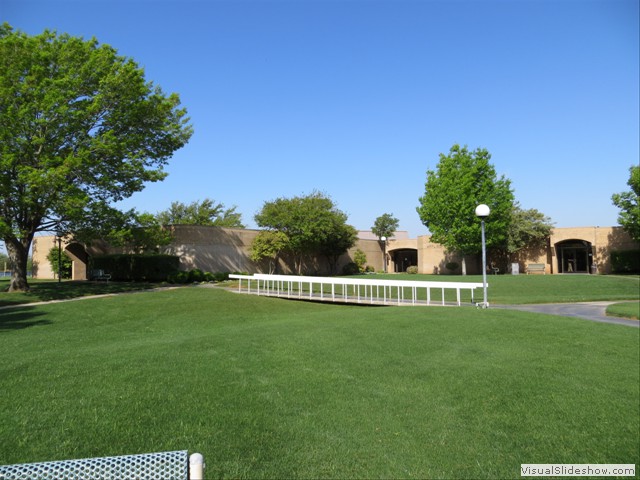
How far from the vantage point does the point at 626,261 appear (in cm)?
3491

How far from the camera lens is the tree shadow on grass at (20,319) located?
12.1 metres

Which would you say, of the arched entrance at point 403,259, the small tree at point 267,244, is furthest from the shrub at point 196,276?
the arched entrance at point 403,259

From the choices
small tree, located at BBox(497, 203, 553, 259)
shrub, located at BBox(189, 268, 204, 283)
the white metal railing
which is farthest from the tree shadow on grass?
small tree, located at BBox(497, 203, 553, 259)

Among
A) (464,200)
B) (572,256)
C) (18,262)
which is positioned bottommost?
(18,262)

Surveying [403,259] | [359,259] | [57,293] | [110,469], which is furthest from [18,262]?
[403,259]

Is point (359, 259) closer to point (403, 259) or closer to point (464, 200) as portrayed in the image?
point (403, 259)

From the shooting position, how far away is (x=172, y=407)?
490 centimetres

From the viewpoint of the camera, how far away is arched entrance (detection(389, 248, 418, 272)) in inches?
2045

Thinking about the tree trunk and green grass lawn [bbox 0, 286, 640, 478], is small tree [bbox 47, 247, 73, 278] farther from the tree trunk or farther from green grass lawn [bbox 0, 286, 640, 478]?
A: green grass lawn [bbox 0, 286, 640, 478]

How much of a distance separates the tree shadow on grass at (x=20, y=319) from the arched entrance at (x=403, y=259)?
133 feet

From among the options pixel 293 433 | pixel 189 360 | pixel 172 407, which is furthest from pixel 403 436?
pixel 189 360

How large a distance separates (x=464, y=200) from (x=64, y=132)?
28015 mm

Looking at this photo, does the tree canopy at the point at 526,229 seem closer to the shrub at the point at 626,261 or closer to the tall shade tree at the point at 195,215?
the shrub at the point at 626,261

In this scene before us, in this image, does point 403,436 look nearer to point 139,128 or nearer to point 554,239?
point 139,128
